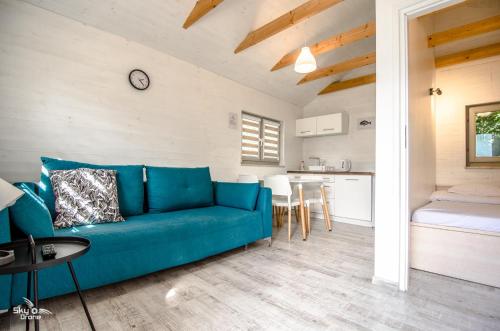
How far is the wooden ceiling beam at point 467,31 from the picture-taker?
2904 mm

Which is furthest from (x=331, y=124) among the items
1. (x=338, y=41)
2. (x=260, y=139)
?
(x=338, y=41)

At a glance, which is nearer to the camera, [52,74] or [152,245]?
[152,245]

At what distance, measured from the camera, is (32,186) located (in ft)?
5.91

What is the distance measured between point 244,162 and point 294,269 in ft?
7.54

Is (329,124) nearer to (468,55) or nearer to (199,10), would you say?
(468,55)

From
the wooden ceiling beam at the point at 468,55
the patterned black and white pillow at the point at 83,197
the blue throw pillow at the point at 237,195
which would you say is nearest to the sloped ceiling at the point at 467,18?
the wooden ceiling beam at the point at 468,55

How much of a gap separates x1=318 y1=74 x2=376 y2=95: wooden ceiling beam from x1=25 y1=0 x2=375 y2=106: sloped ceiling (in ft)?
1.56

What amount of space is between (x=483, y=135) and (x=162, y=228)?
453 cm

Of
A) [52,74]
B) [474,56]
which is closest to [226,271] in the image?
[52,74]

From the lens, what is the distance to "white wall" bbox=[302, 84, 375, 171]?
457cm

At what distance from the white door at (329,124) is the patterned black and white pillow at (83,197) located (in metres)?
3.99

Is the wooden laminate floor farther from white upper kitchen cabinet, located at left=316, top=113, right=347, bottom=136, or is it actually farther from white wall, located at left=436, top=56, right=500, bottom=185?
white upper kitchen cabinet, located at left=316, top=113, right=347, bottom=136

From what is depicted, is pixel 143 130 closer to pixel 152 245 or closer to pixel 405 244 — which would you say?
pixel 152 245

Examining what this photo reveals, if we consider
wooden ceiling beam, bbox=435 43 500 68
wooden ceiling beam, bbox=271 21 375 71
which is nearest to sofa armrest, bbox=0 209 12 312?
wooden ceiling beam, bbox=271 21 375 71
